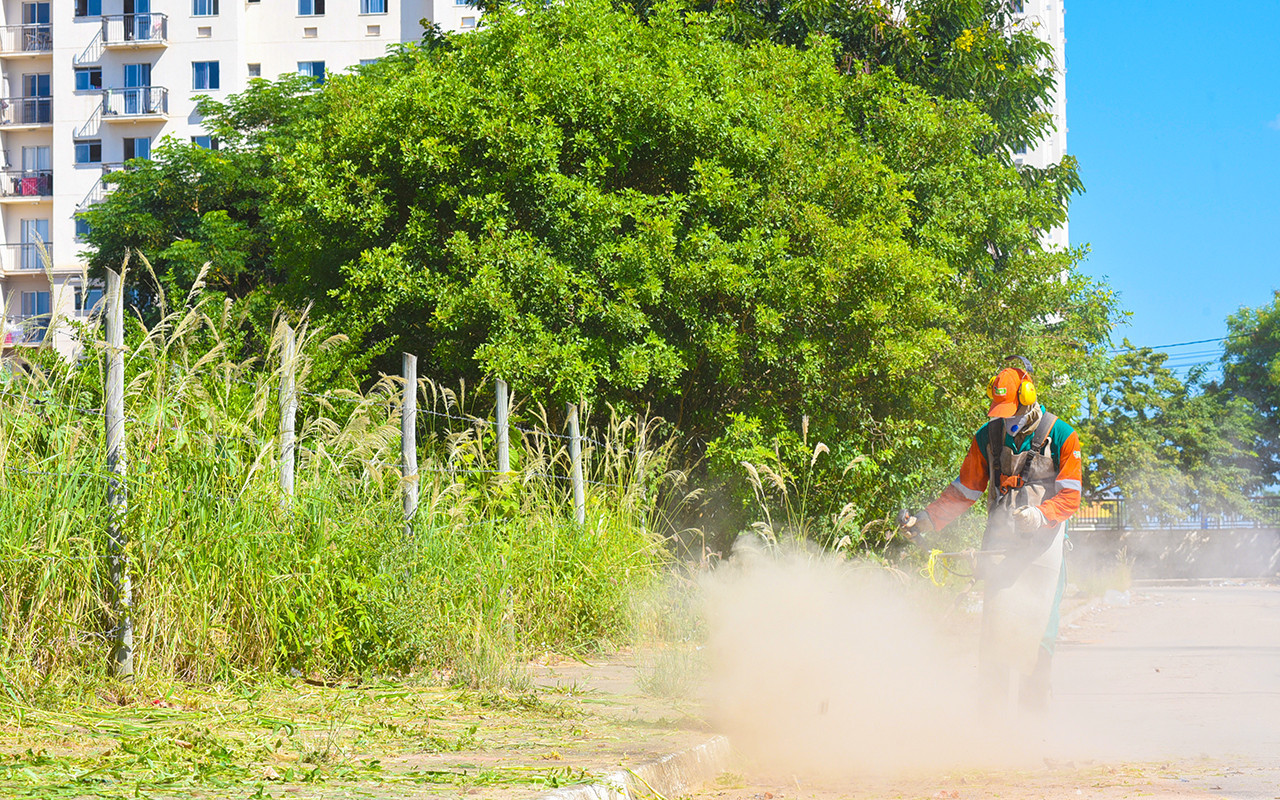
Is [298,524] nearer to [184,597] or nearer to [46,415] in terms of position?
[184,597]

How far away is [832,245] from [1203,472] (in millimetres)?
47706

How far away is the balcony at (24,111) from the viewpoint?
58.8 meters

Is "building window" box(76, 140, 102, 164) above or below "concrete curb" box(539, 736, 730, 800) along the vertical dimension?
above

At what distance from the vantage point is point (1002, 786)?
19.1ft

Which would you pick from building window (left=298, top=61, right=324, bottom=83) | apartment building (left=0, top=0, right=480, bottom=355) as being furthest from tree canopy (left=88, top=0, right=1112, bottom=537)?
apartment building (left=0, top=0, right=480, bottom=355)

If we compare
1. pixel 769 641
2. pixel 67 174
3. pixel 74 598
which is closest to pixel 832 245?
pixel 769 641

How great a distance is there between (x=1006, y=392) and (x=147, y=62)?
2244 inches

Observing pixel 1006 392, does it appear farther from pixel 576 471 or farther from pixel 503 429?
pixel 576 471

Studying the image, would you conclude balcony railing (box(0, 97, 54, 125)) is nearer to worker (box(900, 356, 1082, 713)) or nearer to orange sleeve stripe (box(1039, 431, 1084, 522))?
worker (box(900, 356, 1082, 713))

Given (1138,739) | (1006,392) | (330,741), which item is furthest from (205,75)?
(330,741)

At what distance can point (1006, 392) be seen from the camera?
23.7 feet

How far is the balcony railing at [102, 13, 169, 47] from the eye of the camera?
184 ft

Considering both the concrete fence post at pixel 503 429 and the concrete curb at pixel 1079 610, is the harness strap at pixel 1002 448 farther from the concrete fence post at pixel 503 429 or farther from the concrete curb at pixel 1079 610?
the concrete curb at pixel 1079 610

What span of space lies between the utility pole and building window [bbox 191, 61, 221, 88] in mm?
53351
